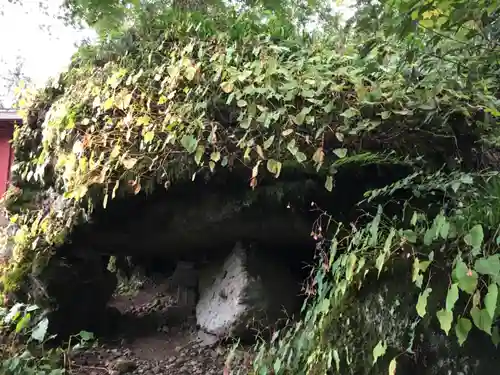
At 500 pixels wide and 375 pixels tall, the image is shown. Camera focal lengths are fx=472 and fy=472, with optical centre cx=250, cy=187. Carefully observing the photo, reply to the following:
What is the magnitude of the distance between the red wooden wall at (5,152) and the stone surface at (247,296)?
232 inches

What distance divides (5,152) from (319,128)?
7140mm

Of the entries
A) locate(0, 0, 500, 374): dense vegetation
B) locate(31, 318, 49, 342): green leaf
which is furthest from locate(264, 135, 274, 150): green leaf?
locate(31, 318, 49, 342): green leaf

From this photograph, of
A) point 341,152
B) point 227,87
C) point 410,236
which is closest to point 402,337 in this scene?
point 410,236

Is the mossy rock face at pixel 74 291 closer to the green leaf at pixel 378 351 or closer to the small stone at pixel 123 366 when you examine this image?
the small stone at pixel 123 366

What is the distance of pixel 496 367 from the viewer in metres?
1.83

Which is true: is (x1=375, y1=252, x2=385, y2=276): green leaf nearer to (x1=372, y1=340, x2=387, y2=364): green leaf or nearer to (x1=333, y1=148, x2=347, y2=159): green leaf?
(x1=372, y1=340, x2=387, y2=364): green leaf

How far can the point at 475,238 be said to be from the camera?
1.74 metres

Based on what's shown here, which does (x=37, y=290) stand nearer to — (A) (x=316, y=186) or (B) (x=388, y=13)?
(A) (x=316, y=186)

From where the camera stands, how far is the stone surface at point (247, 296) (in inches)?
127

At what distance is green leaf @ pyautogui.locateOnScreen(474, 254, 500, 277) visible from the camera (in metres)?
1.62

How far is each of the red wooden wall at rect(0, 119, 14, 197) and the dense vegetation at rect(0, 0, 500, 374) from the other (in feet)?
15.1

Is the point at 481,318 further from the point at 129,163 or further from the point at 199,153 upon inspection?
the point at 129,163

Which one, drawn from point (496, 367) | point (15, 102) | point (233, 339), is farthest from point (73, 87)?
point (496, 367)

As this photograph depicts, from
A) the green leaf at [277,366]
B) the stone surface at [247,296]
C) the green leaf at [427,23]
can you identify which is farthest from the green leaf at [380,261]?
the stone surface at [247,296]
